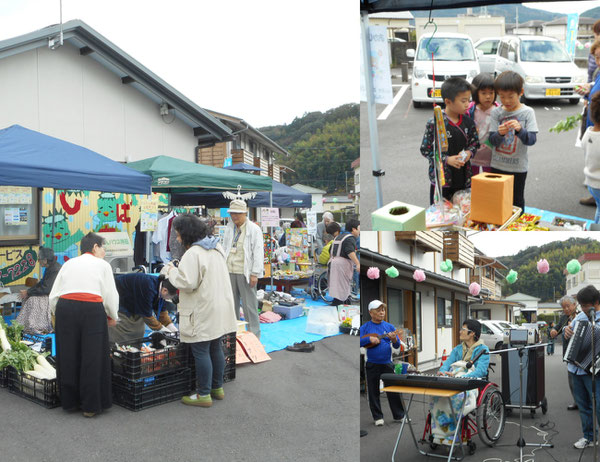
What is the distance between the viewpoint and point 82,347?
411cm

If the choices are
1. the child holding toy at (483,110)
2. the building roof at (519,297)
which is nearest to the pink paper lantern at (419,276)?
the building roof at (519,297)

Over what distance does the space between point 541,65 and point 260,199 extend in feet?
28.6

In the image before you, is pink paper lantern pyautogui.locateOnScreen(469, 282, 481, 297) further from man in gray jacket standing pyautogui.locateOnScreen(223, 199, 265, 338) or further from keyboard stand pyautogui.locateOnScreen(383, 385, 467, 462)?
man in gray jacket standing pyautogui.locateOnScreen(223, 199, 265, 338)

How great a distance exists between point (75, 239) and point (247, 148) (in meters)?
12.3

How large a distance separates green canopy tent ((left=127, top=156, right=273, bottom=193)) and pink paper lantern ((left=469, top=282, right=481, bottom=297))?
4770 millimetres

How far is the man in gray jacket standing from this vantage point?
235 inches

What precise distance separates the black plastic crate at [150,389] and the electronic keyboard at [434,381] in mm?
2207

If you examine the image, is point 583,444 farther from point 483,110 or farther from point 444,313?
point 483,110

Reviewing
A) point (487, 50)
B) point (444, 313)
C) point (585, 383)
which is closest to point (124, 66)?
point (487, 50)

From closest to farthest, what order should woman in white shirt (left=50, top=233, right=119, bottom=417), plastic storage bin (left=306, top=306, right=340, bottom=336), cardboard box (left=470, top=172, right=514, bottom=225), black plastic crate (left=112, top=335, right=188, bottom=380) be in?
cardboard box (left=470, top=172, right=514, bottom=225), woman in white shirt (left=50, top=233, right=119, bottom=417), black plastic crate (left=112, top=335, right=188, bottom=380), plastic storage bin (left=306, top=306, right=340, bottom=336)

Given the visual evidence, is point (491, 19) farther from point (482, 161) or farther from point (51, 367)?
point (51, 367)

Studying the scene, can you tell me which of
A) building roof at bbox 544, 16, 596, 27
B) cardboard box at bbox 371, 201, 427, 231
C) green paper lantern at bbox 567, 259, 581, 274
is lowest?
green paper lantern at bbox 567, 259, 581, 274

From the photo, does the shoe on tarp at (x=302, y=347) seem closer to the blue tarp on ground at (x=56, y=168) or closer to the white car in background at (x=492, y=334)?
the blue tarp on ground at (x=56, y=168)

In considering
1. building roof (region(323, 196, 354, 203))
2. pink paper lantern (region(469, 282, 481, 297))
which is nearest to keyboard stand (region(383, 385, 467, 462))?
pink paper lantern (region(469, 282, 481, 297))
